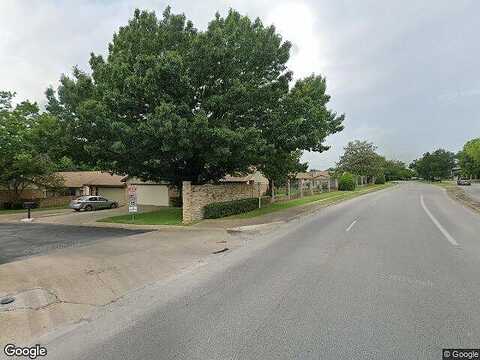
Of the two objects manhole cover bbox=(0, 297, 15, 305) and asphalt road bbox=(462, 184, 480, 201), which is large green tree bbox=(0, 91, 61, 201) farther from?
asphalt road bbox=(462, 184, 480, 201)

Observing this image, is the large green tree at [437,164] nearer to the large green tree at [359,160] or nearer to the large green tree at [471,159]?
the large green tree at [471,159]

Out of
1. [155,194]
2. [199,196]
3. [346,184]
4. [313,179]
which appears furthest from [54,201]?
[313,179]

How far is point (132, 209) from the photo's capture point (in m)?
21.0

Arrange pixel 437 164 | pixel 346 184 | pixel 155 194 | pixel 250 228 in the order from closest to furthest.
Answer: pixel 250 228 < pixel 155 194 < pixel 346 184 < pixel 437 164

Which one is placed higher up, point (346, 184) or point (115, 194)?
point (346, 184)

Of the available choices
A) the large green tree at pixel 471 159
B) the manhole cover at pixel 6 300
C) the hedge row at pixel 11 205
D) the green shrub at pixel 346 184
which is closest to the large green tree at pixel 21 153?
the hedge row at pixel 11 205

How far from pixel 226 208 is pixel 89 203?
706 inches

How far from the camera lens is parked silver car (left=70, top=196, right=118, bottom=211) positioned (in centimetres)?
3441

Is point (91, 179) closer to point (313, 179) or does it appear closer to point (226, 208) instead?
point (226, 208)


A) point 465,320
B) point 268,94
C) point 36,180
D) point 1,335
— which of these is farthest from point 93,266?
point 36,180

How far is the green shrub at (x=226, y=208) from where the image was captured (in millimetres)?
21781

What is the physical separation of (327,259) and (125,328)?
586 centimetres

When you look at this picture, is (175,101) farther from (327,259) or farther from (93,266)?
(327,259)

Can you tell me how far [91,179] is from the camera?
46156 mm
